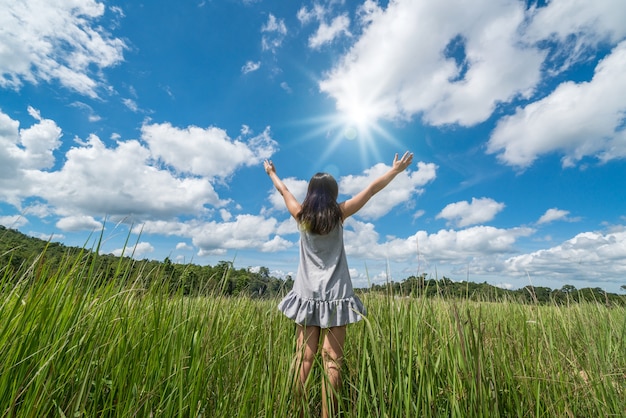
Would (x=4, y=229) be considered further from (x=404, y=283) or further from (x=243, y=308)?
(x=404, y=283)

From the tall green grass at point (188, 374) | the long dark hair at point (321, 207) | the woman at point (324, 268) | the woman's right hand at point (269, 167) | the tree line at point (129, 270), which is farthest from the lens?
the woman's right hand at point (269, 167)

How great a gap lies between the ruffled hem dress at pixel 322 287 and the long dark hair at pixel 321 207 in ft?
0.34

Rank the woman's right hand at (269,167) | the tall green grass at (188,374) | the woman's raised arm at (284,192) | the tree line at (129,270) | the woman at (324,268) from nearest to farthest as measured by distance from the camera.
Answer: the tall green grass at (188,374)
the tree line at (129,270)
the woman at (324,268)
the woman's raised arm at (284,192)
the woman's right hand at (269,167)

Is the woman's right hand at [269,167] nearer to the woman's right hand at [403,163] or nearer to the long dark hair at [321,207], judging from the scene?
the long dark hair at [321,207]

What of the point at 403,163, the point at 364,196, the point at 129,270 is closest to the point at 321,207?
the point at 364,196

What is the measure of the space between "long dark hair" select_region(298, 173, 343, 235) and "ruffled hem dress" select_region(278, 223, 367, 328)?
0.10 meters

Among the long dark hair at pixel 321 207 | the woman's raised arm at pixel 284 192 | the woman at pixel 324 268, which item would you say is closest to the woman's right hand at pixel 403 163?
the woman at pixel 324 268

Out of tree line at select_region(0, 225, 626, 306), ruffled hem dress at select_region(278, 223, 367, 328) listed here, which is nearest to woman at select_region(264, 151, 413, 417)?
ruffled hem dress at select_region(278, 223, 367, 328)

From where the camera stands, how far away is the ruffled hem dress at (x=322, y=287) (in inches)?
135

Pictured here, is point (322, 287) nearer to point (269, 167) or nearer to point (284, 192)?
point (284, 192)

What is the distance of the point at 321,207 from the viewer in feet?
12.4

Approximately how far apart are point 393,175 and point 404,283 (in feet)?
4.42

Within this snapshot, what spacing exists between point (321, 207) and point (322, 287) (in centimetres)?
89

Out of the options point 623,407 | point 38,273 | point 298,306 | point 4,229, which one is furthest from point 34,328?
point 623,407
